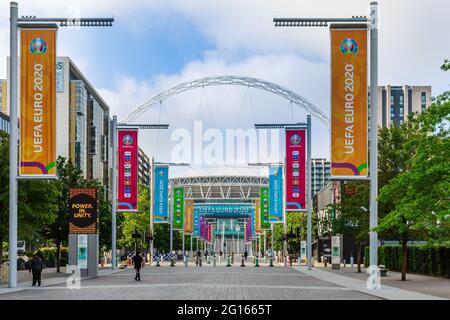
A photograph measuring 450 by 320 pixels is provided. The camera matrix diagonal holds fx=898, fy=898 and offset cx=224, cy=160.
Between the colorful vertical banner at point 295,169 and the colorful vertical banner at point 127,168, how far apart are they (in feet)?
38.0

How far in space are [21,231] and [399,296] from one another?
23.0m

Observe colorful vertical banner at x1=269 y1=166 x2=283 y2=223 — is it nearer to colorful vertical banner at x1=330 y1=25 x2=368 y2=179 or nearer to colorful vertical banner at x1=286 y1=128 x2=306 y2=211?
colorful vertical banner at x1=286 y1=128 x2=306 y2=211

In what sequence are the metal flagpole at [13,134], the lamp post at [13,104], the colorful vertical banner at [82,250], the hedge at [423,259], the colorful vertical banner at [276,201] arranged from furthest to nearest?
the colorful vertical banner at [276,201]
the colorful vertical banner at [82,250]
the hedge at [423,259]
the metal flagpole at [13,134]
the lamp post at [13,104]

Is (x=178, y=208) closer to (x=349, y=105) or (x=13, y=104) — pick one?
(x=13, y=104)

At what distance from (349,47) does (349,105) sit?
2374mm

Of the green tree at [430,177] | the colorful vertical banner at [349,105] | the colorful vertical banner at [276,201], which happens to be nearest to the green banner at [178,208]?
the colorful vertical banner at [276,201]

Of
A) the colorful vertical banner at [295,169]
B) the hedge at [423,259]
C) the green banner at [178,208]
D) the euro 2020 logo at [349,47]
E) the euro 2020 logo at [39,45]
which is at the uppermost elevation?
the euro 2020 logo at [39,45]

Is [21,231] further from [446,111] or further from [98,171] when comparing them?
[98,171]

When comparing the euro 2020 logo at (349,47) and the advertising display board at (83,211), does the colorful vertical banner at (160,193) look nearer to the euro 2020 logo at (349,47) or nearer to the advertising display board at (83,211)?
the advertising display board at (83,211)

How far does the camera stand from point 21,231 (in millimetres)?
49000

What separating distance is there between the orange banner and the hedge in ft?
69.9

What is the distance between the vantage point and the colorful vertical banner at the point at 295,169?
66812mm

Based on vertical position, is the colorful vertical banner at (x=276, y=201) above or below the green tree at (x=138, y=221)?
above
